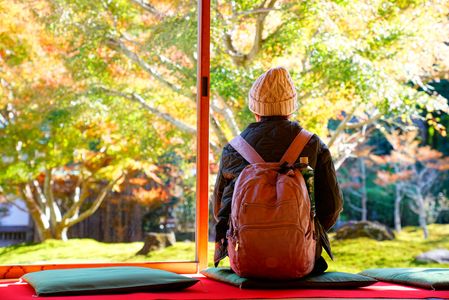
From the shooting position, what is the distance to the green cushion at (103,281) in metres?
2.66

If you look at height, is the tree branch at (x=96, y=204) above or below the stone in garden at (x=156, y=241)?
above

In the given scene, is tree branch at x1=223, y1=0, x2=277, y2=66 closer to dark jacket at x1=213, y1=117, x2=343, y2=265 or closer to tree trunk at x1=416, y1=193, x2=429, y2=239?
tree trunk at x1=416, y1=193, x2=429, y2=239

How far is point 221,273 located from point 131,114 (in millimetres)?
1779

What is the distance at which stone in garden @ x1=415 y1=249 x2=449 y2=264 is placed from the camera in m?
6.00

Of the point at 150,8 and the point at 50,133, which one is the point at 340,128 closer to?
the point at 150,8

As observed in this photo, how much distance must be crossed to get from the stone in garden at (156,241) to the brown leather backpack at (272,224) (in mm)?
1643

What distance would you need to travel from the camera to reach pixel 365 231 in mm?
6039

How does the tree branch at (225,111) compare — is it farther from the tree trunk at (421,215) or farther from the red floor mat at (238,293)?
the red floor mat at (238,293)

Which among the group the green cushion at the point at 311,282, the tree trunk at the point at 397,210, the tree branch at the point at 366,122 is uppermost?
the tree branch at the point at 366,122

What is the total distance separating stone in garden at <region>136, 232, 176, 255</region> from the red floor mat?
150cm

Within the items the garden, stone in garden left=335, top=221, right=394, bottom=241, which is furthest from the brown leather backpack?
stone in garden left=335, top=221, right=394, bottom=241

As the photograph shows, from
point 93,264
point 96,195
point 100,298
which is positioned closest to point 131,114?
point 96,195

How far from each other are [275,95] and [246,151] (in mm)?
281

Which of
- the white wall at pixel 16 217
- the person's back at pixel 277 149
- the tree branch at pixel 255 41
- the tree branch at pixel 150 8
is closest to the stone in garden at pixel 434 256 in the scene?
the tree branch at pixel 255 41
